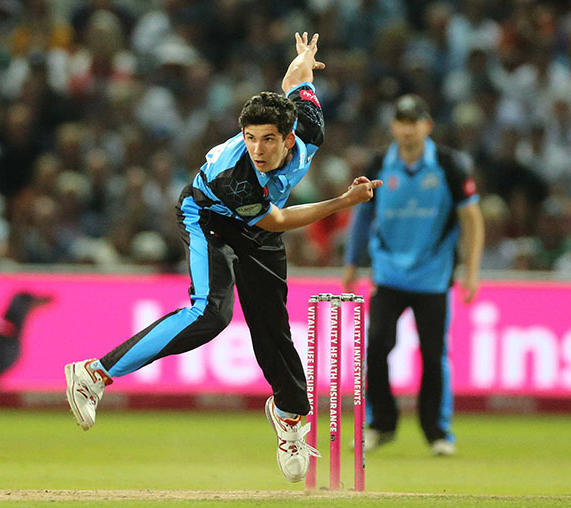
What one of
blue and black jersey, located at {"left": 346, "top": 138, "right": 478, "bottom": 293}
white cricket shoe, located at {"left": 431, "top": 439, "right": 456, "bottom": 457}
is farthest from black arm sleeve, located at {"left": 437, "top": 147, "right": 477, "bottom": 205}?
white cricket shoe, located at {"left": 431, "top": 439, "right": 456, "bottom": 457}

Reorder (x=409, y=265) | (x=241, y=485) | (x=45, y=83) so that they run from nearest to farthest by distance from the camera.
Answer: (x=241, y=485) < (x=409, y=265) < (x=45, y=83)

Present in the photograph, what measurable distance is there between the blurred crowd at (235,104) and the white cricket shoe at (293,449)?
201 inches

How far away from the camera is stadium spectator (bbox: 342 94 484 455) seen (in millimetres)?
8023

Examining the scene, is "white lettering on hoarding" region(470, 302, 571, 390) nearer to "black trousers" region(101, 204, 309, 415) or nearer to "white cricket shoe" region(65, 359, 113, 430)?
"black trousers" region(101, 204, 309, 415)

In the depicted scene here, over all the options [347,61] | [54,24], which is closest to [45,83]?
[54,24]

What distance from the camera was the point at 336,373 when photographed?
229 inches

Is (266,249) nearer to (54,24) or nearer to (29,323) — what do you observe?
(29,323)

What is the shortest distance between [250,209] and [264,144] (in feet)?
1.03

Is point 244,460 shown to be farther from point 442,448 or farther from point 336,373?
point 336,373

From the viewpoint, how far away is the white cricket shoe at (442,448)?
8.00 m

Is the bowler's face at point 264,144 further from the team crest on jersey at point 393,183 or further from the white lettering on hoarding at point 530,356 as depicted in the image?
the white lettering on hoarding at point 530,356

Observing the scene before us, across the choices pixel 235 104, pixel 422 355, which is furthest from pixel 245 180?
pixel 235 104

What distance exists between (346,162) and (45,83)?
3320 mm

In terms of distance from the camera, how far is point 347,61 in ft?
43.6
